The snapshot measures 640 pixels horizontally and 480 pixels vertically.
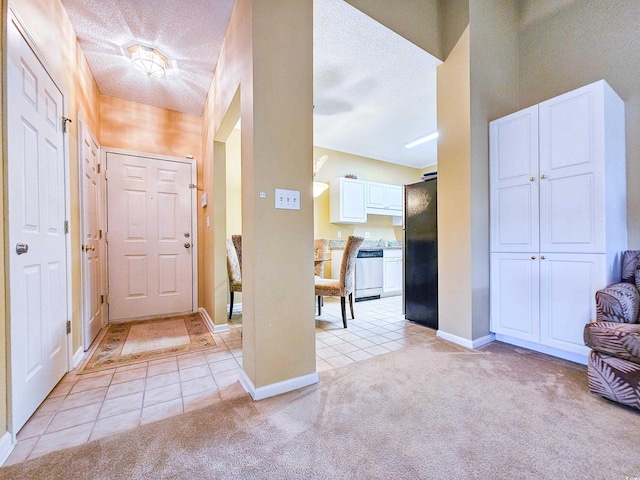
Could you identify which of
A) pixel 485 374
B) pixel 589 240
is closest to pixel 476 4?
pixel 589 240

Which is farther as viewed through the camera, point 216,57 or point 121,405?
point 216,57

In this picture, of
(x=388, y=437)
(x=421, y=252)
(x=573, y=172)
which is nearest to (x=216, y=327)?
(x=388, y=437)

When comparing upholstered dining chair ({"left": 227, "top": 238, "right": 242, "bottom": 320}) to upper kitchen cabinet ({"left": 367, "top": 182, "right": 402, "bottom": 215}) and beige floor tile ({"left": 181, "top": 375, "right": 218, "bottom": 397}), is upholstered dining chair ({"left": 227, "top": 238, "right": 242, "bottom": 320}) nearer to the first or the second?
beige floor tile ({"left": 181, "top": 375, "right": 218, "bottom": 397})

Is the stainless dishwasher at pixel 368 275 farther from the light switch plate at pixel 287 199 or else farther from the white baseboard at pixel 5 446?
the white baseboard at pixel 5 446

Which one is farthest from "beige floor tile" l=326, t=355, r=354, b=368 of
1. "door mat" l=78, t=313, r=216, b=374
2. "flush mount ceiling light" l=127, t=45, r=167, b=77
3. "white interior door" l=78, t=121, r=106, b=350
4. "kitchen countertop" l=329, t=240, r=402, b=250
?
"flush mount ceiling light" l=127, t=45, r=167, b=77

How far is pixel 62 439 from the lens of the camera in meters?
1.27

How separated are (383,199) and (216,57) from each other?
3516mm

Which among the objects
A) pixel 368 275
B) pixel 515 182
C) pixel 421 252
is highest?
pixel 515 182

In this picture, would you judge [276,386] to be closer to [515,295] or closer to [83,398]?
[83,398]

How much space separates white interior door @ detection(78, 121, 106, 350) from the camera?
233 cm

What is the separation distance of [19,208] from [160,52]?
6.39ft

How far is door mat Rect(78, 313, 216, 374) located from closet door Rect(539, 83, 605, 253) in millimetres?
2952

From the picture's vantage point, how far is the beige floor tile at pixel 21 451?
114cm

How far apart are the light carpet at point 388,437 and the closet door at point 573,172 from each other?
3.16 ft
